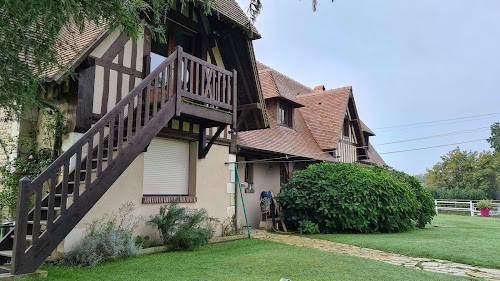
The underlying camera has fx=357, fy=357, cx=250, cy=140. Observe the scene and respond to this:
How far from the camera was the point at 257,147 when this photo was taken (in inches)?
453

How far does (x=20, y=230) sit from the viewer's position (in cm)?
457

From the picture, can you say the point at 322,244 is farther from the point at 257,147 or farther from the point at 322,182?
the point at 257,147

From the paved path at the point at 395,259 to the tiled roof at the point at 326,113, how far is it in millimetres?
7576

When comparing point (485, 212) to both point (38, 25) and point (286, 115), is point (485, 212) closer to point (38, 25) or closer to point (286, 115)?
point (286, 115)

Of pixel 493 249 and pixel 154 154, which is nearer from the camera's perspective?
pixel 493 249

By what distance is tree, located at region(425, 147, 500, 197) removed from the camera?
37.7 m

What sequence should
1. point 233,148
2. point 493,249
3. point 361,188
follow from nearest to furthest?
1. point 493,249
2. point 233,148
3. point 361,188

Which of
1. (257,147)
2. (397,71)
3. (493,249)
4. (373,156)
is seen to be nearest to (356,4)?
(493,249)

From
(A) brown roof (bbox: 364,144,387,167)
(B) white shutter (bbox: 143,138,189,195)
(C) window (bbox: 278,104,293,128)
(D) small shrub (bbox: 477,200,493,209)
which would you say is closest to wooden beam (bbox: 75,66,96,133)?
(B) white shutter (bbox: 143,138,189,195)

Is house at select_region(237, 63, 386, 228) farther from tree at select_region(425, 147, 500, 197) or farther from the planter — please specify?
tree at select_region(425, 147, 500, 197)

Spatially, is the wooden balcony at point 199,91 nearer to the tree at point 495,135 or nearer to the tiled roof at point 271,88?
the tiled roof at point 271,88

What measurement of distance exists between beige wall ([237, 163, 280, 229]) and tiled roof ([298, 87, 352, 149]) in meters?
3.50

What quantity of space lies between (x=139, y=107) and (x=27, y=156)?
2.73m

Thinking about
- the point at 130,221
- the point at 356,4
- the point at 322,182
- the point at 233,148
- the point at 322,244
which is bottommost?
the point at 322,244
